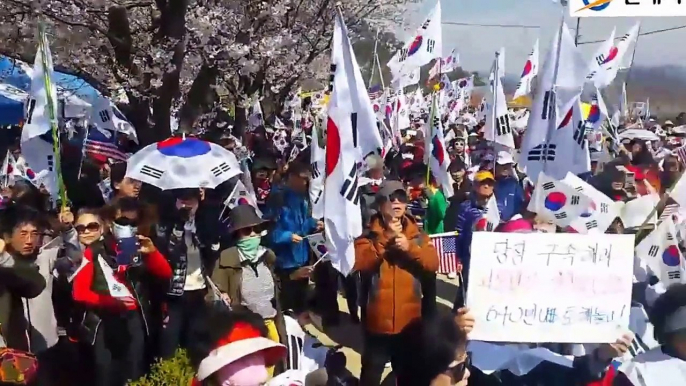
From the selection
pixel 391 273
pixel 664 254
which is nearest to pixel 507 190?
pixel 664 254

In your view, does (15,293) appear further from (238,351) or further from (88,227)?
(238,351)

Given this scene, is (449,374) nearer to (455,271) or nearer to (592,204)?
(592,204)

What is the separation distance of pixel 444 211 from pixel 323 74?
1736 cm

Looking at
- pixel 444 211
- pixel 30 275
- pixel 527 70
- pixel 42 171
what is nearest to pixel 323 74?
pixel 527 70

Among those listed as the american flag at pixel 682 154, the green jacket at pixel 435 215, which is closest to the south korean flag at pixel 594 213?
the green jacket at pixel 435 215

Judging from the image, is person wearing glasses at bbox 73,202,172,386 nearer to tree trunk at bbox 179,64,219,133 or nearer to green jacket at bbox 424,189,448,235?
tree trunk at bbox 179,64,219,133

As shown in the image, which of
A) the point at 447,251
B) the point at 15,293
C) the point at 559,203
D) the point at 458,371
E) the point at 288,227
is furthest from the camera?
the point at 447,251

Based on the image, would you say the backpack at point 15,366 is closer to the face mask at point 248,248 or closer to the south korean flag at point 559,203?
the face mask at point 248,248

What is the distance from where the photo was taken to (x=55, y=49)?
43.9 feet

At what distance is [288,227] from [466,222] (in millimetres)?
1599

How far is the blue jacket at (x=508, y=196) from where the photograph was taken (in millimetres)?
7105

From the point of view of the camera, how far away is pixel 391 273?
485 centimetres

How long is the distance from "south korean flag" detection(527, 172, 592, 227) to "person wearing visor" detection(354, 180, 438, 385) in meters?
0.95

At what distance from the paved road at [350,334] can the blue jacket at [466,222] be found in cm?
53
